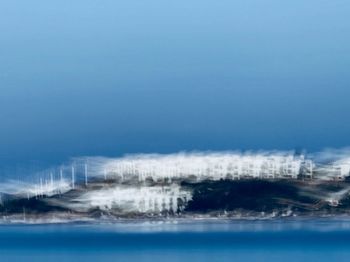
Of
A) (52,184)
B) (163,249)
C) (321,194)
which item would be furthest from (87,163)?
(321,194)

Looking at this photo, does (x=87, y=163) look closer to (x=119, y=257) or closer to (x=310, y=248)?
(x=119, y=257)

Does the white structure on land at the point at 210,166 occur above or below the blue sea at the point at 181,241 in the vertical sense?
above

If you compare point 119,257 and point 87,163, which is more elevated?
point 87,163

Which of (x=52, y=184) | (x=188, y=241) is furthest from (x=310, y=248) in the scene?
(x=52, y=184)

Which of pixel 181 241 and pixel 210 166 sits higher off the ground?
pixel 210 166

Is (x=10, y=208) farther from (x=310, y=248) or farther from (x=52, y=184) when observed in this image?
(x=310, y=248)

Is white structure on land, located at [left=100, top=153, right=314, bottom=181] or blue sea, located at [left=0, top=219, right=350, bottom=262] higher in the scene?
white structure on land, located at [left=100, top=153, right=314, bottom=181]
